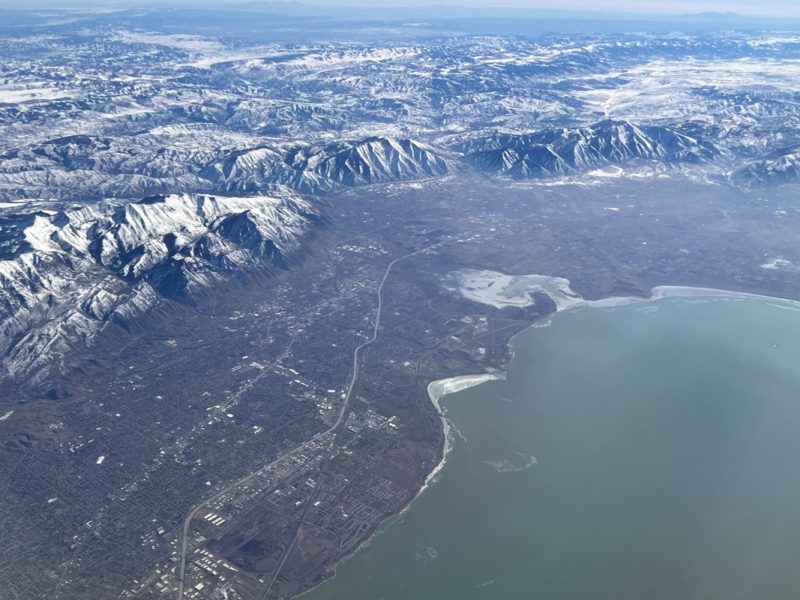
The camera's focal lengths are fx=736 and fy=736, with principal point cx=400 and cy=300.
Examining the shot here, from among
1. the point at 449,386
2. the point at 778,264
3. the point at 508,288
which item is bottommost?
the point at 449,386

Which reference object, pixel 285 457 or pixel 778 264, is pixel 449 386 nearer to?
pixel 285 457

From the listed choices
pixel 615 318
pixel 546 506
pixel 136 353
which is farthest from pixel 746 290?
pixel 136 353

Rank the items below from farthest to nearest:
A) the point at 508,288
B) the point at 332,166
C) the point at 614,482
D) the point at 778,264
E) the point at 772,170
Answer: the point at 772,170
the point at 332,166
the point at 778,264
the point at 508,288
the point at 614,482

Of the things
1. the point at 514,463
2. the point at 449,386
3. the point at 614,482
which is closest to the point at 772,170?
the point at 449,386

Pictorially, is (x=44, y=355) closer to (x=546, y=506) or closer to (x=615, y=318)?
(x=546, y=506)

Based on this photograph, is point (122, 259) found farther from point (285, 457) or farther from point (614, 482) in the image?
point (614, 482)

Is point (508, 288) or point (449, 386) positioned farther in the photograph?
point (508, 288)

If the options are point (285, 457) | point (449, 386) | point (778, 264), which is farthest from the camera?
point (778, 264)

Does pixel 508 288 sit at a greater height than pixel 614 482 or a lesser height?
greater
